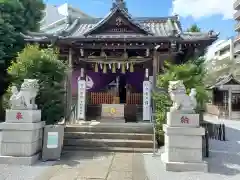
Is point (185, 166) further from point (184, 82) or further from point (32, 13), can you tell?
point (32, 13)

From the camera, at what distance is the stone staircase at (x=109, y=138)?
7.76m

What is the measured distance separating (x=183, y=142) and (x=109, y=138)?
3154 mm

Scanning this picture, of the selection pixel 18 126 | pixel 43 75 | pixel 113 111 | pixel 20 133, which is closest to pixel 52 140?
pixel 20 133

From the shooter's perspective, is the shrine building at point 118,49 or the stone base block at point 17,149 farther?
the shrine building at point 118,49

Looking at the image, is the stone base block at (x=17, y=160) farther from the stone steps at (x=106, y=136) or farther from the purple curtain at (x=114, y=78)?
the purple curtain at (x=114, y=78)

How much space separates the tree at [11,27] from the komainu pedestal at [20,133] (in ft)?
20.8

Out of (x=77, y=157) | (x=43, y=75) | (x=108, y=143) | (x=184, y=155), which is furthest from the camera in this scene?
(x=108, y=143)

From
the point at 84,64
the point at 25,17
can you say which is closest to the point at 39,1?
the point at 25,17

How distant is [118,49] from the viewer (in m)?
10.7

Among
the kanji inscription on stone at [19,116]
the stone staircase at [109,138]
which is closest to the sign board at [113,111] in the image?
the stone staircase at [109,138]

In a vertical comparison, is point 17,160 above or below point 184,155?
below

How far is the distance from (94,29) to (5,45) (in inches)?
206

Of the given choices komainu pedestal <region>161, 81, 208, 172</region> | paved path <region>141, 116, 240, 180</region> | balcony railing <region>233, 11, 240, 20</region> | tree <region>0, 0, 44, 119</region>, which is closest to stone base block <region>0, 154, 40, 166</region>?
paved path <region>141, 116, 240, 180</region>

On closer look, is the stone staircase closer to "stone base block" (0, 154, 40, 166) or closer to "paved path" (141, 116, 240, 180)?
"paved path" (141, 116, 240, 180)
